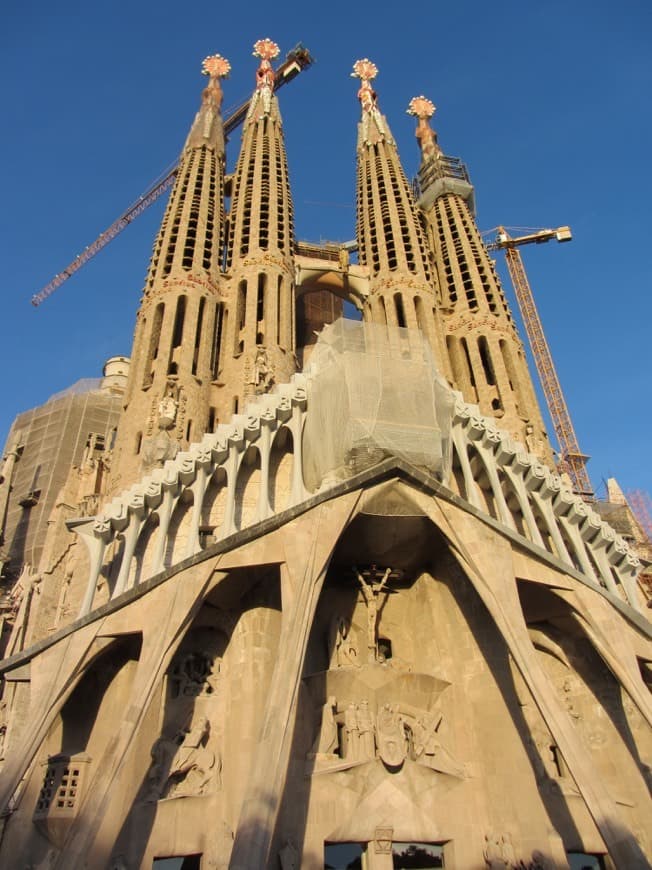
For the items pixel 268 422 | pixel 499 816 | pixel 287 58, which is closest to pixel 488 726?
pixel 499 816

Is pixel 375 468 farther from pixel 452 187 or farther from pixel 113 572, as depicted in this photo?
pixel 452 187

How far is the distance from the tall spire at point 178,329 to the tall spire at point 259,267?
60cm

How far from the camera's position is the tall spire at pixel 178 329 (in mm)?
16234

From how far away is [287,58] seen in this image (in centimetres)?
3956

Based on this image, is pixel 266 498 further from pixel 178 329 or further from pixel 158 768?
pixel 178 329

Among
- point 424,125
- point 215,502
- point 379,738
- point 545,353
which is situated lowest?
point 379,738

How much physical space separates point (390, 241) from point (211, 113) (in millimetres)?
9606

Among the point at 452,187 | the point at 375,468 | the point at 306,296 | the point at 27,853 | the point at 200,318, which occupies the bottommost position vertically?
the point at 27,853

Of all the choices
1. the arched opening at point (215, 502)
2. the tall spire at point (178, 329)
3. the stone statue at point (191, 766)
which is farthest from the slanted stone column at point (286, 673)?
the tall spire at point (178, 329)

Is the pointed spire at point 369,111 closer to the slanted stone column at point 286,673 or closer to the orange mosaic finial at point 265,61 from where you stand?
the orange mosaic finial at point 265,61

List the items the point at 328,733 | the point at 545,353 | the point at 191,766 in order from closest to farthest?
the point at 191,766, the point at 328,733, the point at 545,353

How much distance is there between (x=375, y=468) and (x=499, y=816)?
6244 millimetres

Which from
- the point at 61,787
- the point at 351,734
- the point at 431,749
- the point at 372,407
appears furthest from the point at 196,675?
the point at 372,407

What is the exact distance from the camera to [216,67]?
30.9 metres
